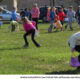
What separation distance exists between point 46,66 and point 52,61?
0.82m

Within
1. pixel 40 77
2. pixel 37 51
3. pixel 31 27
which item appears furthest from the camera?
pixel 31 27

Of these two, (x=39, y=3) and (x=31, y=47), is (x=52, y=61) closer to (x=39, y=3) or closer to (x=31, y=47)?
(x=31, y=47)

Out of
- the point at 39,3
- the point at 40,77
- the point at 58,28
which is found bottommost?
the point at 39,3

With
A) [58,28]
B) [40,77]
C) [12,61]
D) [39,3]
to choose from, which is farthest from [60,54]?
[39,3]

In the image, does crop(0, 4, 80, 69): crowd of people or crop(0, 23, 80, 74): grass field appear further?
crop(0, 4, 80, 69): crowd of people

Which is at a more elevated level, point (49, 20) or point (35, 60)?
point (35, 60)

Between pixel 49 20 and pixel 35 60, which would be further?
pixel 49 20

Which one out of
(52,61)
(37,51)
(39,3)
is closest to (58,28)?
(37,51)

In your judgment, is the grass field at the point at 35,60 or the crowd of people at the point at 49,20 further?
the crowd of people at the point at 49,20

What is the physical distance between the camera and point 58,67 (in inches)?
386

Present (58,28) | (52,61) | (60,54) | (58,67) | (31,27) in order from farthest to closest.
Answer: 1. (58,28)
2. (31,27)
3. (60,54)
4. (52,61)
5. (58,67)

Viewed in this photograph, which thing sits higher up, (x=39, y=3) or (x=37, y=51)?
(x=37, y=51)

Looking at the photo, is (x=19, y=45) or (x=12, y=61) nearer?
(x=12, y=61)

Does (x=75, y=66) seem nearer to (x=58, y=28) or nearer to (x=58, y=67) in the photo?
(x=58, y=67)
